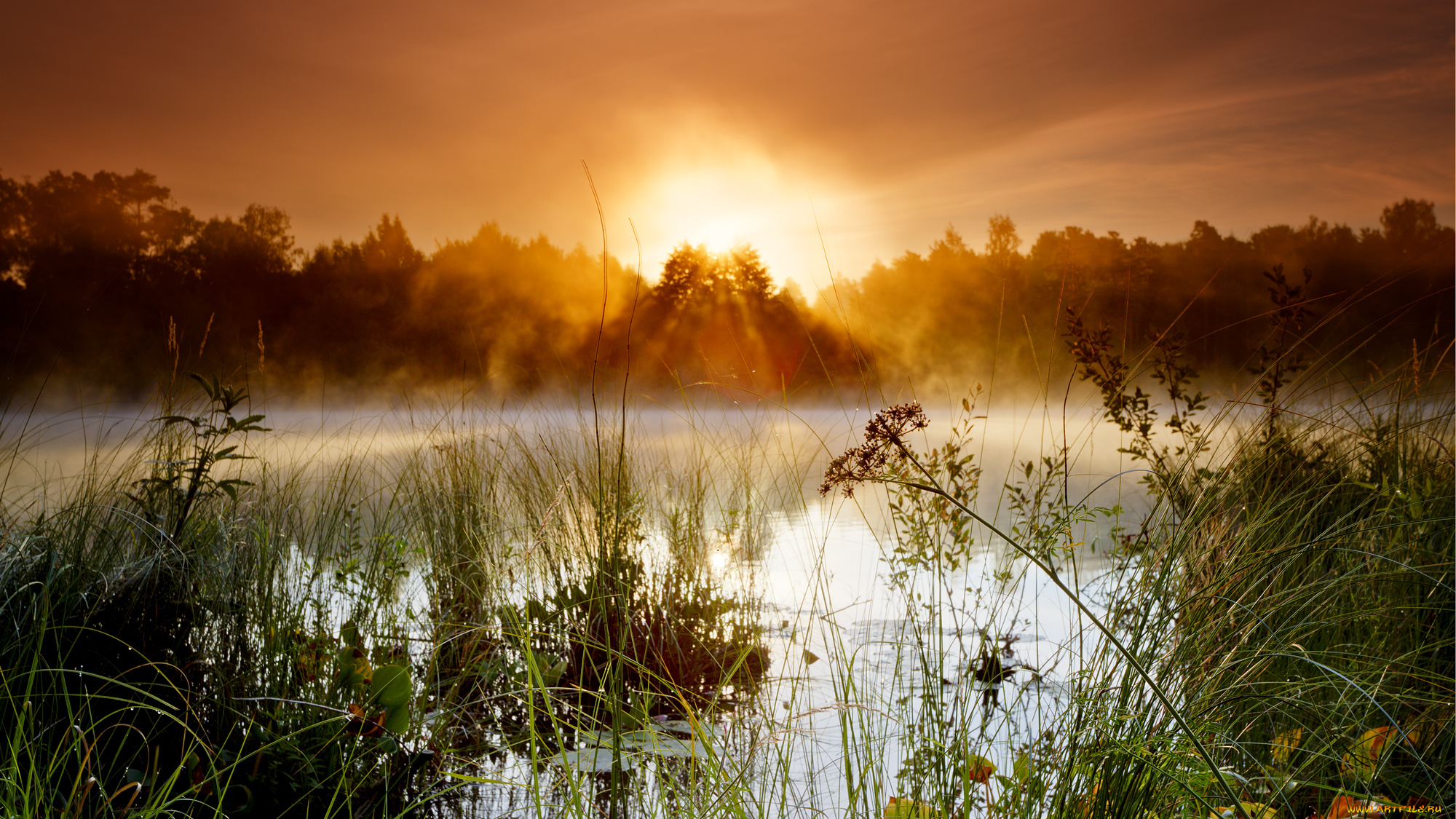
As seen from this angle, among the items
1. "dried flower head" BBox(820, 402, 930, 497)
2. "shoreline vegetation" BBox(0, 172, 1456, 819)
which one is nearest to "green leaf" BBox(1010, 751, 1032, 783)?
"shoreline vegetation" BBox(0, 172, 1456, 819)

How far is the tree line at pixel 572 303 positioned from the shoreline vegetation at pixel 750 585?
0.18 feet

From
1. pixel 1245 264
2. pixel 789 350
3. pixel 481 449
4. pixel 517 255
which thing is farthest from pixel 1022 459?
pixel 517 255

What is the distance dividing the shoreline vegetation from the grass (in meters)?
0.02

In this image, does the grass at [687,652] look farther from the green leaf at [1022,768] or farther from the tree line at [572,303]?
the tree line at [572,303]

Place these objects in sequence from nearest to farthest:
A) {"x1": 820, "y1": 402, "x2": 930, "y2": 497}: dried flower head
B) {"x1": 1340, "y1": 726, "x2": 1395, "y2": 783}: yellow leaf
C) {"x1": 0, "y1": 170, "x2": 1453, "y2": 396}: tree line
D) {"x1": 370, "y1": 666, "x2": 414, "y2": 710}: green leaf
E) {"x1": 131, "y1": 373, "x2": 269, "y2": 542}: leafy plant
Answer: {"x1": 820, "y1": 402, "x2": 930, "y2": 497}: dried flower head, {"x1": 1340, "y1": 726, "x2": 1395, "y2": 783}: yellow leaf, {"x1": 370, "y1": 666, "x2": 414, "y2": 710}: green leaf, {"x1": 131, "y1": 373, "x2": 269, "y2": 542}: leafy plant, {"x1": 0, "y1": 170, "x2": 1453, "y2": 396}: tree line

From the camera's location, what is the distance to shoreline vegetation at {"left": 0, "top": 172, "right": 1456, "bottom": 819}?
4.26 ft

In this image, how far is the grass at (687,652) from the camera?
4.11ft

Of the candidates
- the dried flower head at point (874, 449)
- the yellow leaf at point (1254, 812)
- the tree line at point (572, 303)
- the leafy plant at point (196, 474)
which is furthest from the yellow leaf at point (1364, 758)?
the leafy plant at point (196, 474)

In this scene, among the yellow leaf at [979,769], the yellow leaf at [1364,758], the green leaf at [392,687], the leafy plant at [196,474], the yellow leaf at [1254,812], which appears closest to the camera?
the yellow leaf at [1254,812]

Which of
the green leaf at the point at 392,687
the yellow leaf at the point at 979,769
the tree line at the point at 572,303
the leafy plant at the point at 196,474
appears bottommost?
the yellow leaf at the point at 979,769

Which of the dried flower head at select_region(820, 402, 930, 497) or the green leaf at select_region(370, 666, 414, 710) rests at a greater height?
the dried flower head at select_region(820, 402, 930, 497)

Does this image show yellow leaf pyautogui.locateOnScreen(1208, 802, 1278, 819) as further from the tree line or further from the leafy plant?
the leafy plant

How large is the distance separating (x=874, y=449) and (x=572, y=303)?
20.5ft

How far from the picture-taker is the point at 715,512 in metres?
3.59
